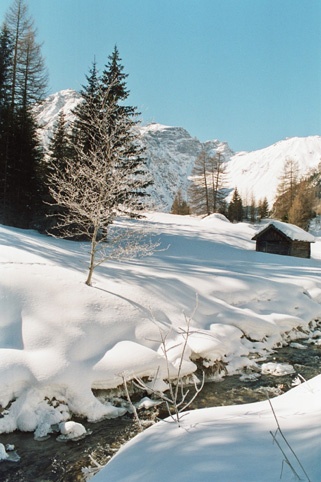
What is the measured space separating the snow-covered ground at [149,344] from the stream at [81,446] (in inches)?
11.4

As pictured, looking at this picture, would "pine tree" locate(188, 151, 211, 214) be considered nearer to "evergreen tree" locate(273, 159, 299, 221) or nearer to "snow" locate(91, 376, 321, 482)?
"evergreen tree" locate(273, 159, 299, 221)

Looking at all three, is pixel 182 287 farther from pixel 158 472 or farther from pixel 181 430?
pixel 158 472

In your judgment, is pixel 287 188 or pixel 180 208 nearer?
pixel 287 188

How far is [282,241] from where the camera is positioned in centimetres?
2778

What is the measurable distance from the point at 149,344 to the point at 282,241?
23014 mm

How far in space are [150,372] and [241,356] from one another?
11.1 ft

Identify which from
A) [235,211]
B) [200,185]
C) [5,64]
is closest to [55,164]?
[5,64]

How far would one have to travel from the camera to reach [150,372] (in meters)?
7.07

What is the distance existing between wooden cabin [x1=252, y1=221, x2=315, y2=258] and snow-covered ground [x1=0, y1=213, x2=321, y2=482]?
12269mm

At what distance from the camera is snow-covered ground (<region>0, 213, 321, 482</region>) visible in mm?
2480

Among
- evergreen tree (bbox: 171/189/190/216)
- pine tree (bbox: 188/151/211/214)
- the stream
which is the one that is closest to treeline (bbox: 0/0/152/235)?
the stream

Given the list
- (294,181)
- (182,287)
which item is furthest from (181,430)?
(294,181)

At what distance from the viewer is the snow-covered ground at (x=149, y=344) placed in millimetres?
2480

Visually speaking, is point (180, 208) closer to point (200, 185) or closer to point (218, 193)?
point (200, 185)
